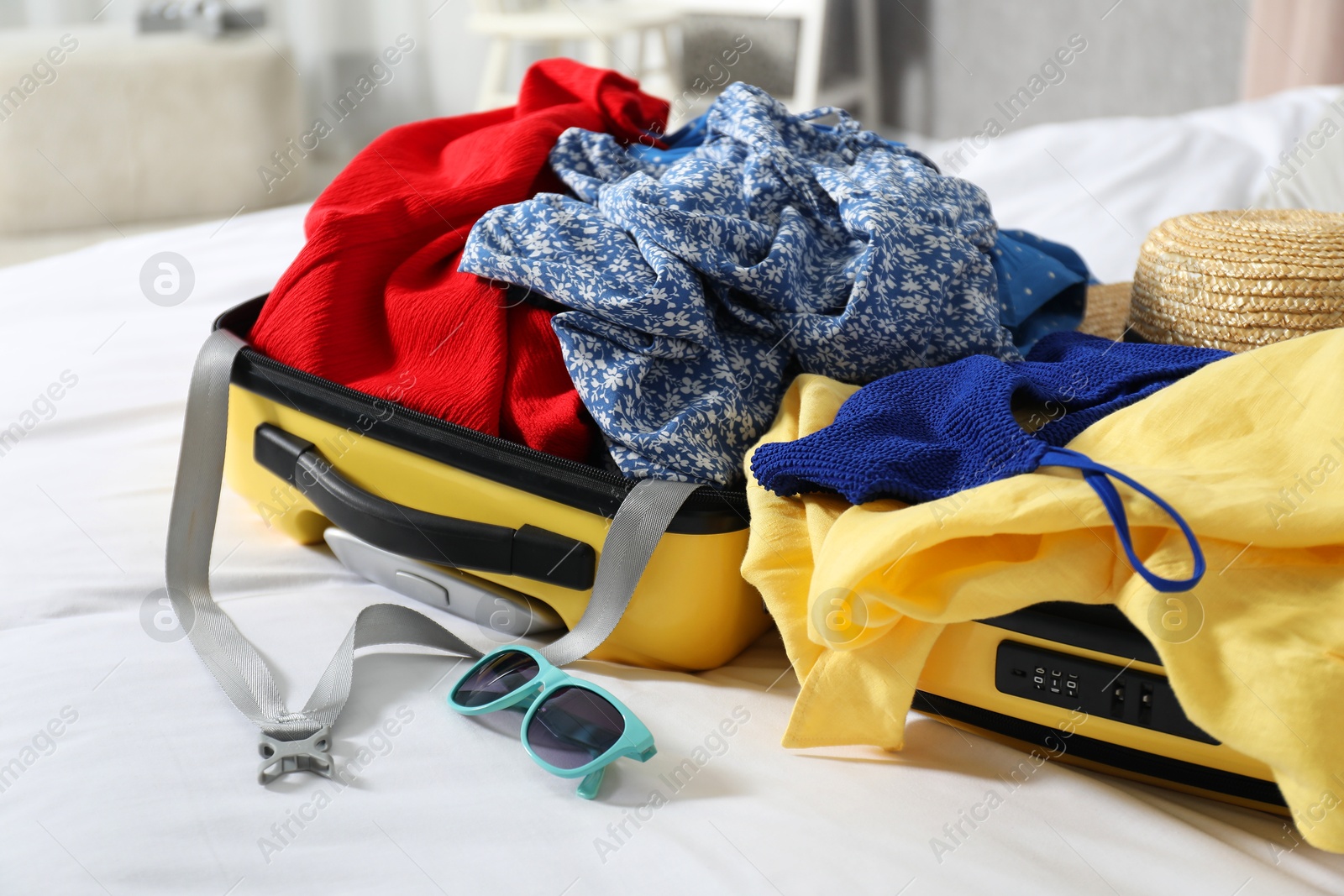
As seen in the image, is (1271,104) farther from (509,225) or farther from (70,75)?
(70,75)

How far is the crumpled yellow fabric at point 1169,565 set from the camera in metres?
0.48

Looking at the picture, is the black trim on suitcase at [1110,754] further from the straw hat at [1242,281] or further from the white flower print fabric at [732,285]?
the straw hat at [1242,281]

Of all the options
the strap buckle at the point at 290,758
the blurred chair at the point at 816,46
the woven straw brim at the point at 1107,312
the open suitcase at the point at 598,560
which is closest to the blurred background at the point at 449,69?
the blurred chair at the point at 816,46

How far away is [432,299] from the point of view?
2.52 ft

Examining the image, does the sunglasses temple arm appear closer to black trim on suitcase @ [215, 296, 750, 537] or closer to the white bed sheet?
the white bed sheet

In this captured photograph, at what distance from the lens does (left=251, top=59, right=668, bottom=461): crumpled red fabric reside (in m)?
0.73

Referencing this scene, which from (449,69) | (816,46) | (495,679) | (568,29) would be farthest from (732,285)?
(449,69)

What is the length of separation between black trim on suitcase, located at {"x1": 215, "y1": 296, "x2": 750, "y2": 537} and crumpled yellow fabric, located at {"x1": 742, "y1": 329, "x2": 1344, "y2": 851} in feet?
0.12

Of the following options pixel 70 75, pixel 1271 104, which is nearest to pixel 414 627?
pixel 1271 104

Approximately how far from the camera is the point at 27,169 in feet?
7.37

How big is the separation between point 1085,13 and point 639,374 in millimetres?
2365

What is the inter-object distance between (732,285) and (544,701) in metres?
0.30

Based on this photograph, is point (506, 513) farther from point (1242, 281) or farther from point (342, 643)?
point (1242, 281)

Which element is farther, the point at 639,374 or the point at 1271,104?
the point at 1271,104
